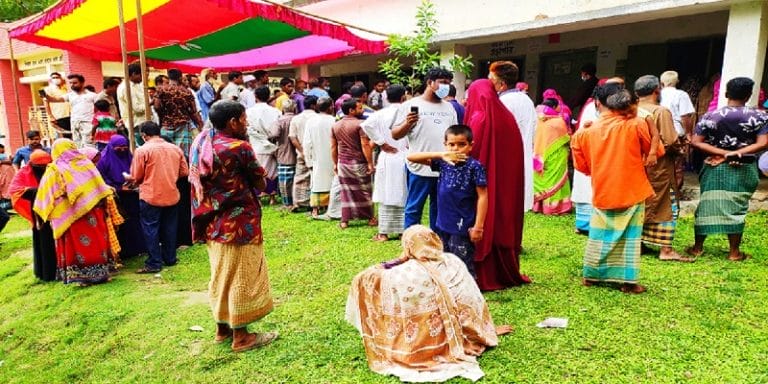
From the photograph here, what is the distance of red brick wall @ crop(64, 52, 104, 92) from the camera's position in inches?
617

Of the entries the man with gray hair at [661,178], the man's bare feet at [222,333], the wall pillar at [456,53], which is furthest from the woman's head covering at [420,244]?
the wall pillar at [456,53]

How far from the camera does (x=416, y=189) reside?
507 centimetres

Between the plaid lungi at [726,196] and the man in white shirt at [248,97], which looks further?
the man in white shirt at [248,97]

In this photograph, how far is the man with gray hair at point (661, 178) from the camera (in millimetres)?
4543

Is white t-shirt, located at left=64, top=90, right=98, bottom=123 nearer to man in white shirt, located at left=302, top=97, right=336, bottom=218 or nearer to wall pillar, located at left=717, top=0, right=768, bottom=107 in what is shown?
man in white shirt, located at left=302, top=97, right=336, bottom=218

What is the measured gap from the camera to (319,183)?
7418 millimetres

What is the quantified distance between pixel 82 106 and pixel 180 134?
2231mm

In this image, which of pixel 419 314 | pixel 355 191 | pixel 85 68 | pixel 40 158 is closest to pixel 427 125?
pixel 419 314

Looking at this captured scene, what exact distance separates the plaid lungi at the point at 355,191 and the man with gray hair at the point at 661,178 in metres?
3.42

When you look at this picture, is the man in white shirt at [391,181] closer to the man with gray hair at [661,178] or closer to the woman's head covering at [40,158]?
the man with gray hair at [661,178]

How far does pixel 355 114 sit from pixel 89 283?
12.1 feet

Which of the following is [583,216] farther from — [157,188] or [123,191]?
[123,191]

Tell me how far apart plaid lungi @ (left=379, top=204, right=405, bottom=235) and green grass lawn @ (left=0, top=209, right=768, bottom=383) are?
37cm

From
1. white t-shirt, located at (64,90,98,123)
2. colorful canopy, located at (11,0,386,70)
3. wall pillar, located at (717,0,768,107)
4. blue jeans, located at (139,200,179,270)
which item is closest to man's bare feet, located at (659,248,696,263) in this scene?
wall pillar, located at (717,0,768,107)
